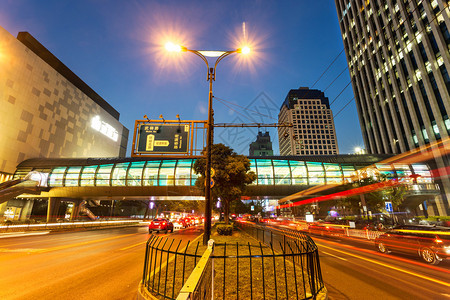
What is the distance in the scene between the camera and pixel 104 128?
72.3 metres

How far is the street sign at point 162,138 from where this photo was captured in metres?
11.5

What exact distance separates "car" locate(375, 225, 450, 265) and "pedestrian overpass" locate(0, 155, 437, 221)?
91.2ft

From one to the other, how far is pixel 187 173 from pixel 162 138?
94.9ft

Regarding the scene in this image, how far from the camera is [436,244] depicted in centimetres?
912

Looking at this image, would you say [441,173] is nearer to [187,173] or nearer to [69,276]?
[187,173]

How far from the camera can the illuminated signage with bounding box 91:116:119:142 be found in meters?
67.4

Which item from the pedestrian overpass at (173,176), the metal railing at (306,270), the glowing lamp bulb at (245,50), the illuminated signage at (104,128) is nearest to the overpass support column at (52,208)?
the pedestrian overpass at (173,176)

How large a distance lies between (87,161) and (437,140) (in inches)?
2819

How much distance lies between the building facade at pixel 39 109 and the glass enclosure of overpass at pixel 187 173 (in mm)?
6565

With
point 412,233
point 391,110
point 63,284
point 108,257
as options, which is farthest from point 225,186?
point 391,110

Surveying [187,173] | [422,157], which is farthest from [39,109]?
[422,157]

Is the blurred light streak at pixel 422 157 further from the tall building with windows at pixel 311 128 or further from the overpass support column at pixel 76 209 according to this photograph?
the tall building with windows at pixel 311 128

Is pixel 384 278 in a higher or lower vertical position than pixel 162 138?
lower

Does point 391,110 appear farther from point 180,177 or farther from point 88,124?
point 88,124
